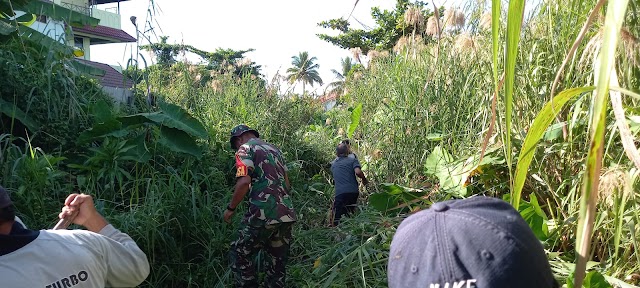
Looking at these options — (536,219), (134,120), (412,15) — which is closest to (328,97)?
→ (412,15)

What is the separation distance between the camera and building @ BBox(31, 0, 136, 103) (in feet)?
21.4

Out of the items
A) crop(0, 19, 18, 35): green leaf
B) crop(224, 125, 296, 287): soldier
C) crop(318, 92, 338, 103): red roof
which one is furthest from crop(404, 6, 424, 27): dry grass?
crop(0, 19, 18, 35): green leaf

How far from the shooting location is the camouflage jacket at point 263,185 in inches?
186

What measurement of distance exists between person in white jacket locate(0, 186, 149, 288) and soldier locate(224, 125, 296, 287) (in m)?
2.27

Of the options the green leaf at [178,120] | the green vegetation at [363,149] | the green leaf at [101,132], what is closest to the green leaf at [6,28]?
the green vegetation at [363,149]

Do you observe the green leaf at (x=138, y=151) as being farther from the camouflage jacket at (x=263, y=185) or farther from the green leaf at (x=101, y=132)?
the camouflage jacket at (x=263, y=185)

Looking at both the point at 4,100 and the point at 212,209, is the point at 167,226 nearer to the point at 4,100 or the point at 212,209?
the point at 212,209

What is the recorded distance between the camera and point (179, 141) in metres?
5.72

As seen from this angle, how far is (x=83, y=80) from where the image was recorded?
256 inches

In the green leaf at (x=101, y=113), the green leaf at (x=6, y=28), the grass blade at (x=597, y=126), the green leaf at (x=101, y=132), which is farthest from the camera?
the green leaf at (x=6, y=28)

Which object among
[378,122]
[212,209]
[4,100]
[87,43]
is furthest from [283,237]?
[87,43]

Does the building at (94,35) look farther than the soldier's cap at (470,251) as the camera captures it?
Yes

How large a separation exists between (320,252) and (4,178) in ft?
8.38

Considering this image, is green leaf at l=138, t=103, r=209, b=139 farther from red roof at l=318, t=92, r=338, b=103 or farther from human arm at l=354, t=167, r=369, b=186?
red roof at l=318, t=92, r=338, b=103
